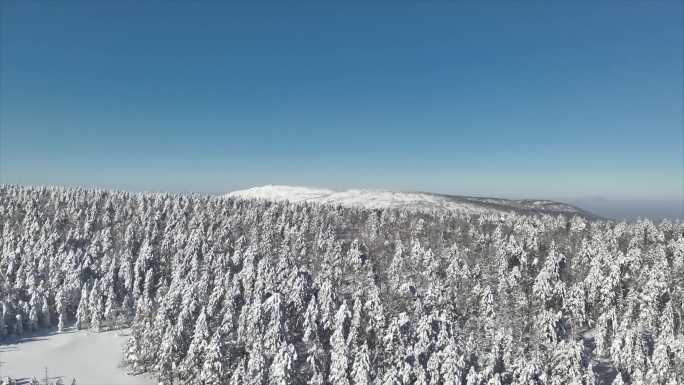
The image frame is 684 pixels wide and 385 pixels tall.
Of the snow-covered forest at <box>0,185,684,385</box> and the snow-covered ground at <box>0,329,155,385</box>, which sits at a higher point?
the snow-covered forest at <box>0,185,684,385</box>

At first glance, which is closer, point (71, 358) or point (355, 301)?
point (355, 301)

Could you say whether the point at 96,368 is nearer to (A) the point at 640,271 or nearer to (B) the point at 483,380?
(B) the point at 483,380

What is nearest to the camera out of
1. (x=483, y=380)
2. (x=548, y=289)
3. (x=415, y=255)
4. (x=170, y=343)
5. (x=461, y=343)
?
(x=483, y=380)

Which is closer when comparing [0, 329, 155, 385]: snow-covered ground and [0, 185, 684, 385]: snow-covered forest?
[0, 185, 684, 385]: snow-covered forest

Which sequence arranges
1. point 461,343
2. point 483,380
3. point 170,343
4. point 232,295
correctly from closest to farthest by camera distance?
point 483,380 < point 461,343 < point 170,343 < point 232,295

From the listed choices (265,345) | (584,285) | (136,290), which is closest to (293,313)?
(265,345)

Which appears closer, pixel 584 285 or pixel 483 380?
pixel 483 380

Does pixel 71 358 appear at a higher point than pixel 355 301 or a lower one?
lower
